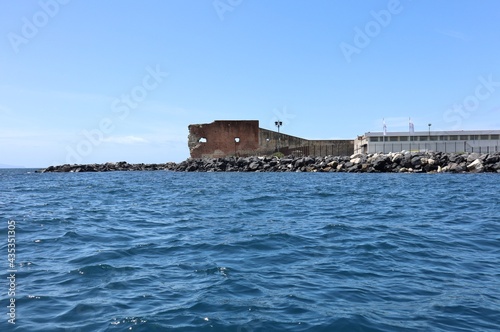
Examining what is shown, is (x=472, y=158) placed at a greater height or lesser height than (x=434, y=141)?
lesser

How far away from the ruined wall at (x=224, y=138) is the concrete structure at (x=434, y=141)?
37.8 feet

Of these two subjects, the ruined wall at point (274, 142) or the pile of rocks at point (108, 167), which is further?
the pile of rocks at point (108, 167)

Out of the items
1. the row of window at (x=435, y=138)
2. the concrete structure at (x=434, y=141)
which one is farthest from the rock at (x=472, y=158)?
the row of window at (x=435, y=138)

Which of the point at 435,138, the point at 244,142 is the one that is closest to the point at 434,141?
the point at 435,138

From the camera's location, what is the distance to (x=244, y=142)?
44.1 m

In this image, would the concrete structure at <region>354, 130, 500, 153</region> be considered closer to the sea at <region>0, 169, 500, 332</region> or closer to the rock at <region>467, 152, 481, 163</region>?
the rock at <region>467, 152, 481, 163</region>

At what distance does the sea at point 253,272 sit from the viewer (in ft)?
12.1

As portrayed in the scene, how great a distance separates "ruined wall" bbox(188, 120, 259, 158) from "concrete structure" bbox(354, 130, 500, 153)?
1152 centimetres

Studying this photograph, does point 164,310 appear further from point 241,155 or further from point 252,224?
point 241,155

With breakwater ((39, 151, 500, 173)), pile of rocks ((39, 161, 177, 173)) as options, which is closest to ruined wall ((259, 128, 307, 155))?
breakwater ((39, 151, 500, 173))

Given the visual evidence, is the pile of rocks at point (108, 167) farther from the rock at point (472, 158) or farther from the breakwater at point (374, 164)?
the rock at point (472, 158)

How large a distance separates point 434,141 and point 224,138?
68.0 feet

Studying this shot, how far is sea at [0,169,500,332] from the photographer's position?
145 inches

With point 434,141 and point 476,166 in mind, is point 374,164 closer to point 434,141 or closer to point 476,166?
point 476,166
